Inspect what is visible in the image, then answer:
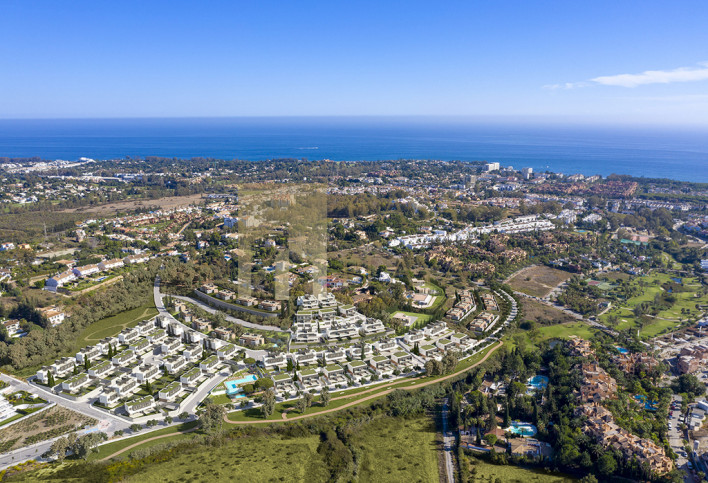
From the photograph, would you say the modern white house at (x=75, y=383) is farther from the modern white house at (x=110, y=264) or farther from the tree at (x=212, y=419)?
the modern white house at (x=110, y=264)

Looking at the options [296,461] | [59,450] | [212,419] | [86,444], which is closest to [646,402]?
[296,461]

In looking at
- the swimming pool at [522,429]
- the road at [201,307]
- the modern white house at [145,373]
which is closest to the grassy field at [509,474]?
the swimming pool at [522,429]

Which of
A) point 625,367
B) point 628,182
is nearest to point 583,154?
point 628,182

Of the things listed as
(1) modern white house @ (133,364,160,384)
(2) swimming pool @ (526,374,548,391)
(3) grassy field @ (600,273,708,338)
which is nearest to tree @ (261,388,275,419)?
(1) modern white house @ (133,364,160,384)

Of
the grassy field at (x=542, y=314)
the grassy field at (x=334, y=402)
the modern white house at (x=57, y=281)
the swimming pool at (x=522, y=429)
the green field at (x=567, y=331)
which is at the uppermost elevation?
the modern white house at (x=57, y=281)

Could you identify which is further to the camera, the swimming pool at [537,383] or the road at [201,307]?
the road at [201,307]

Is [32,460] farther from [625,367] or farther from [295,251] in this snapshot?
[625,367]
